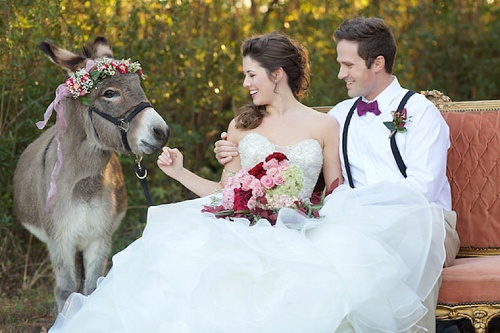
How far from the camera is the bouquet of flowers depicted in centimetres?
405

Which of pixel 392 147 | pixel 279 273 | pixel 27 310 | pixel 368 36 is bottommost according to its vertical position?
pixel 27 310

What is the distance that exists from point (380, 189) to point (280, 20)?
5232 mm

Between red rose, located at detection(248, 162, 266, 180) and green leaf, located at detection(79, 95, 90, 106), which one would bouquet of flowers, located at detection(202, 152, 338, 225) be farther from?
green leaf, located at detection(79, 95, 90, 106)

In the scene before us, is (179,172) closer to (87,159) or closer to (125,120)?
(125,120)

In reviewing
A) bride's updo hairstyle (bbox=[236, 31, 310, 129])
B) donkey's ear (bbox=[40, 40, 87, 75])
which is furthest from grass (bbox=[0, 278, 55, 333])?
bride's updo hairstyle (bbox=[236, 31, 310, 129])

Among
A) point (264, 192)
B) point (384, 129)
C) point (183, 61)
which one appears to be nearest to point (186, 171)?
point (264, 192)

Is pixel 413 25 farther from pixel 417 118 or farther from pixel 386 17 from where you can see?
pixel 417 118

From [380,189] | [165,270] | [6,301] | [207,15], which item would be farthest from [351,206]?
[207,15]

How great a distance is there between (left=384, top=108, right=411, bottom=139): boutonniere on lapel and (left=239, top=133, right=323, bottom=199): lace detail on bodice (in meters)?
0.43

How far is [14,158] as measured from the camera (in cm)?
712

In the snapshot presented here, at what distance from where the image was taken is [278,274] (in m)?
3.66

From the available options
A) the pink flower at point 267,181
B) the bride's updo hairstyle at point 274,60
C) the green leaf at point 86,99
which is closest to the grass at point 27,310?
the green leaf at point 86,99

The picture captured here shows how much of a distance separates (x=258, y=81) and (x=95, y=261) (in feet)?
5.10

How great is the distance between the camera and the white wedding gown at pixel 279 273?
3586 millimetres
